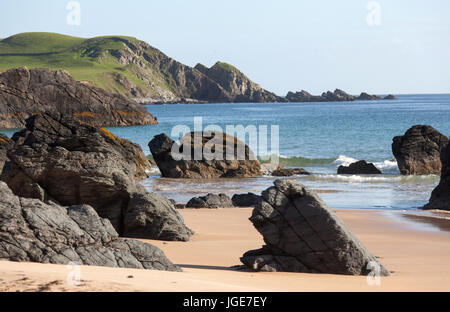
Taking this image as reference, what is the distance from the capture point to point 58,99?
80312mm

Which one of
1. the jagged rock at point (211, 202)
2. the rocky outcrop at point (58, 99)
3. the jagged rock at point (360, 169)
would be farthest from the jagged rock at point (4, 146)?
the rocky outcrop at point (58, 99)

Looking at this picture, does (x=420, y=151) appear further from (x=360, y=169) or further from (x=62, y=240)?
(x=62, y=240)

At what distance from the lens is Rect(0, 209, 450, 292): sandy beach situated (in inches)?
243

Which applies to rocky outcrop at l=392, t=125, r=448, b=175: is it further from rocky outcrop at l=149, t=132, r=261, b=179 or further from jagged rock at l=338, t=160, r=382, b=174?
rocky outcrop at l=149, t=132, r=261, b=179

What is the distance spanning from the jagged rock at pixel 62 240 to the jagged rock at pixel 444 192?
503 inches

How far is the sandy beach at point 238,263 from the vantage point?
6172 mm

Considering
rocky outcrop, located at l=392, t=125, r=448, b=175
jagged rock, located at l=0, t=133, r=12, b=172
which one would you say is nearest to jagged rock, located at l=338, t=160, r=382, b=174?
rocky outcrop, located at l=392, t=125, r=448, b=175

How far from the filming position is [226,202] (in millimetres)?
19062

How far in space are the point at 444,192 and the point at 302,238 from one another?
11635 millimetres

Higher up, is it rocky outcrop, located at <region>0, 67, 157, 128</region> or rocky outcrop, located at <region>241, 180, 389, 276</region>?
rocky outcrop, located at <region>0, 67, 157, 128</region>

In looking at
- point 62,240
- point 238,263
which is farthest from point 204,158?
point 62,240

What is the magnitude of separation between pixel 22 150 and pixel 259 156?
1240 inches

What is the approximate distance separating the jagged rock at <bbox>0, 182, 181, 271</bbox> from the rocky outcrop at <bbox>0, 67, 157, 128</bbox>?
227 ft
